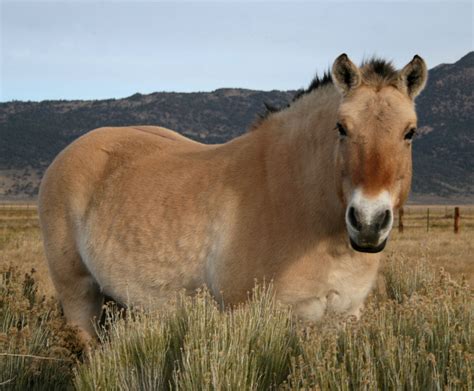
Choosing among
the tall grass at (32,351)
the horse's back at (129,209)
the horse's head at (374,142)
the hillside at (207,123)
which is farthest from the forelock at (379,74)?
the hillside at (207,123)

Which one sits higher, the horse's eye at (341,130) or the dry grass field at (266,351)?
the horse's eye at (341,130)

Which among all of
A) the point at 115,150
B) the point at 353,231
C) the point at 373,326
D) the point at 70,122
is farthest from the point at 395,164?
the point at 70,122

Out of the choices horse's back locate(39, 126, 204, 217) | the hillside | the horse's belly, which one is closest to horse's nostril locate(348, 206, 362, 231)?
the horse's belly

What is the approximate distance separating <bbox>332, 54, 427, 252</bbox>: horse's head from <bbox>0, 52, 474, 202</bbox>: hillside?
11368 centimetres

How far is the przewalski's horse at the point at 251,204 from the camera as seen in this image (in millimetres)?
3961

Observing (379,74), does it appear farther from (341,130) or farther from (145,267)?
(145,267)

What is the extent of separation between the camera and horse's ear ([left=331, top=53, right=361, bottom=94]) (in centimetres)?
419

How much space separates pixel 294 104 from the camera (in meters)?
5.25

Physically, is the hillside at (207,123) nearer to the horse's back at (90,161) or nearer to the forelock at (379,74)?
the horse's back at (90,161)

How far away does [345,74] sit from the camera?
424 centimetres

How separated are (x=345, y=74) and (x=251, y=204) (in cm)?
121

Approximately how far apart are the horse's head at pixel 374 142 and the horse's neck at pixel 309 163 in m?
0.33

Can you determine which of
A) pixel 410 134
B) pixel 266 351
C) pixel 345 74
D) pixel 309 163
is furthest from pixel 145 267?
pixel 410 134

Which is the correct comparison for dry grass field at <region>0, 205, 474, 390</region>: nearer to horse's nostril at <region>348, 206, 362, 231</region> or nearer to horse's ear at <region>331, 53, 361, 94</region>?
horse's nostril at <region>348, 206, 362, 231</region>
